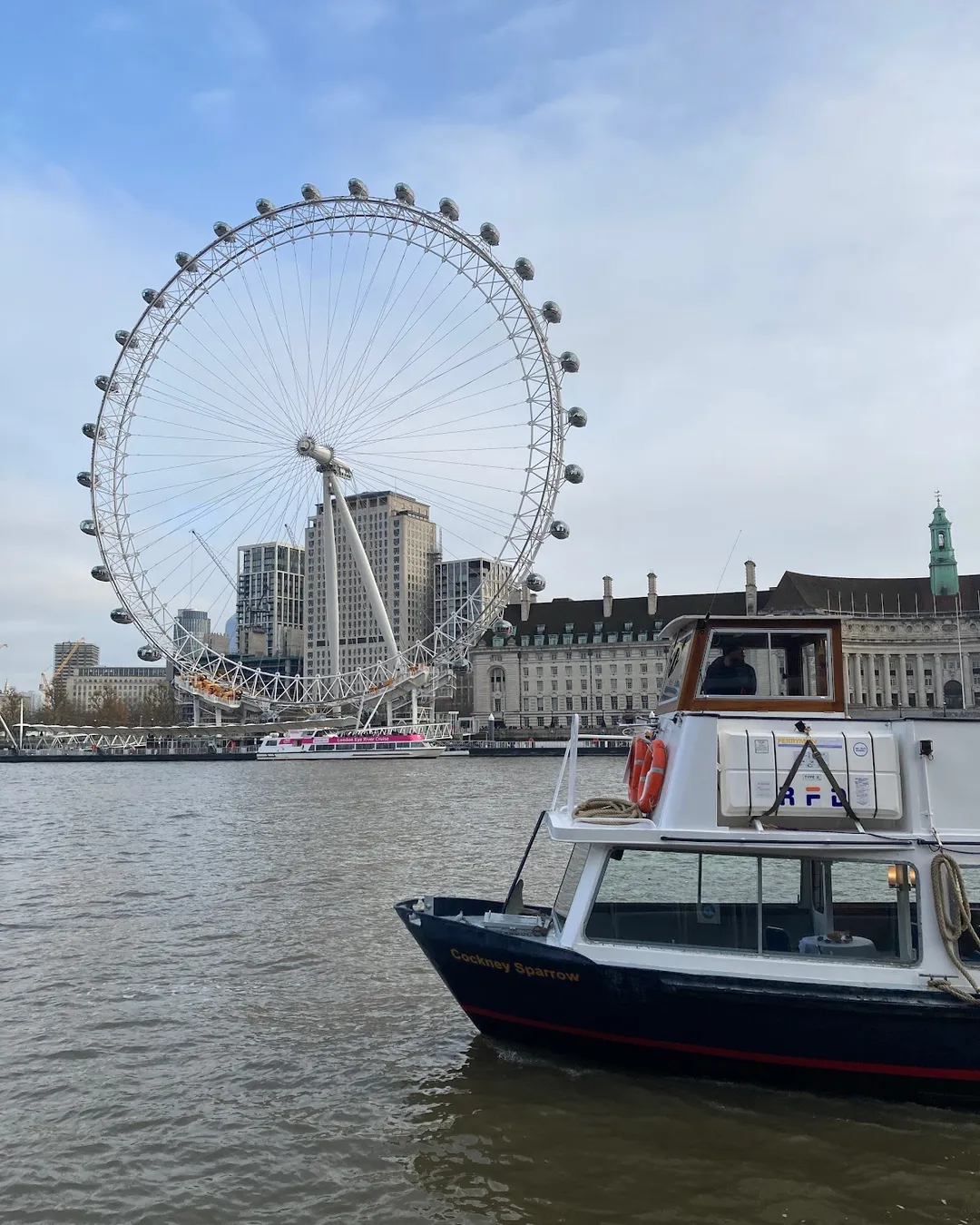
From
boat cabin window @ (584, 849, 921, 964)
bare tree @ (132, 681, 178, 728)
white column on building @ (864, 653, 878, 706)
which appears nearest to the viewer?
boat cabin window @ (584, 849, 921, 964)

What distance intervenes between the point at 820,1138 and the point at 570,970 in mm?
2809

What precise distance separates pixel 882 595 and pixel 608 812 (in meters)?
151

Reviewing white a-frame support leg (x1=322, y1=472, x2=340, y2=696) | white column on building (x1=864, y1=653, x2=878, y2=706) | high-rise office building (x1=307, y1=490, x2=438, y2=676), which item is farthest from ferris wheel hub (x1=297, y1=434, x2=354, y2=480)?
white column on building (x1=864, y1=653, x2=878, y2=706)

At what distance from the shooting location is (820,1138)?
1057cm

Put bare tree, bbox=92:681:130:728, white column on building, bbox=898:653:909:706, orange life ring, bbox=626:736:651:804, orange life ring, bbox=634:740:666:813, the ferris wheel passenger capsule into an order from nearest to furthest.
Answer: orange life ring, bbox=634:740:666:813 < orange life ring, bbox=626:736:651:804 < the ferris wheel passenger capsule < white column on building, bbox=898:653:909:706 < bare tree, bbox=92:681:130:728

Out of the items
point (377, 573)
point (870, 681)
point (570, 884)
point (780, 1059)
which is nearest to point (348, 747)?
point (870, 681)

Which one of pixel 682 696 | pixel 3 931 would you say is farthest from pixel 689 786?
pixel 3 931

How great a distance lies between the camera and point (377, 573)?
185875 millimetres

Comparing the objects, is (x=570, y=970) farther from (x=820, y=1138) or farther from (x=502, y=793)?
(x=502, y=793)

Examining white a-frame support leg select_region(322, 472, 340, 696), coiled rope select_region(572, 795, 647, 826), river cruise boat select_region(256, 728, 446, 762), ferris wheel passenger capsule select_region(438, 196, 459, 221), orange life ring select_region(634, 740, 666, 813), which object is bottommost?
river cruise boat select_region(256, 728, 446, 762)

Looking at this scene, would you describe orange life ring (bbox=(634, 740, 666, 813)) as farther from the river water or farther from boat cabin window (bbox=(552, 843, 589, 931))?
the river water

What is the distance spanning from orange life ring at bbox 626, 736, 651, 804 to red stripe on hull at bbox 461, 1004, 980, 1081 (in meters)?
2.56

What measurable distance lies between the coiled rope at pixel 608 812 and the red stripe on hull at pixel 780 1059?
7.24ft

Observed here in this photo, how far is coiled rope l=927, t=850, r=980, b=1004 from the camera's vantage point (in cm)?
1081
